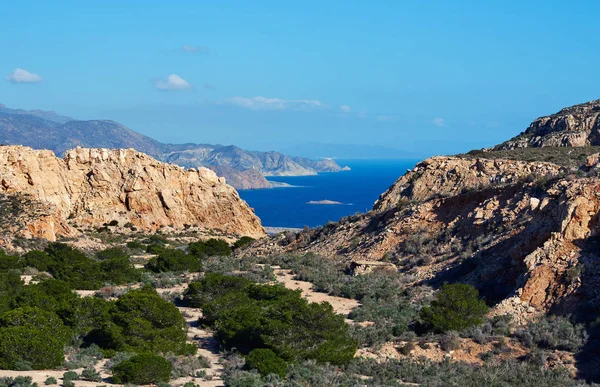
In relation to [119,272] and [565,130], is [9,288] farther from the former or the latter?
[565,130]

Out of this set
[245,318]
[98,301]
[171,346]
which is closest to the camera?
[171,346]

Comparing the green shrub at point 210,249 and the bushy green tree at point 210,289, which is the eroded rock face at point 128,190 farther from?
the bushy green tree at point 210,289

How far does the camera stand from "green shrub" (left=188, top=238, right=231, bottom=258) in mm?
41219

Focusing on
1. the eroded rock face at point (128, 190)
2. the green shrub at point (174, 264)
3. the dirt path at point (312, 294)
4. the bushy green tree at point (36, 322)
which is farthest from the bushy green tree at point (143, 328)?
the eroded rock face at point (128, 190)

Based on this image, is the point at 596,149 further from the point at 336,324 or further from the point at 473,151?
the point at 336,324

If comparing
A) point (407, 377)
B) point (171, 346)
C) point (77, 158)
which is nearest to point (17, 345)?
point (171, 346)

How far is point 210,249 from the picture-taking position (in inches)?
1646

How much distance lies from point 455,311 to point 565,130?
41.3 meters

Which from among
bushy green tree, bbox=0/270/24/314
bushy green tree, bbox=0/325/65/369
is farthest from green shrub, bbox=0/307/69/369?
bushy green tree, bbox=0/270/24/314

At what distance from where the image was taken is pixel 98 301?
888 inches

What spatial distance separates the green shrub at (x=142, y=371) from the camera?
639 inches

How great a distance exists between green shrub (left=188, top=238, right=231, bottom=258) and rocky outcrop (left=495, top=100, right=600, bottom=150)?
26.0m

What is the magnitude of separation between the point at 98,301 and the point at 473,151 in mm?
34468

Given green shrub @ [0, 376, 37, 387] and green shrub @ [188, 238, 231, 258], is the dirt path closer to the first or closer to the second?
green shrub @ [188, 238, 231, 258]
